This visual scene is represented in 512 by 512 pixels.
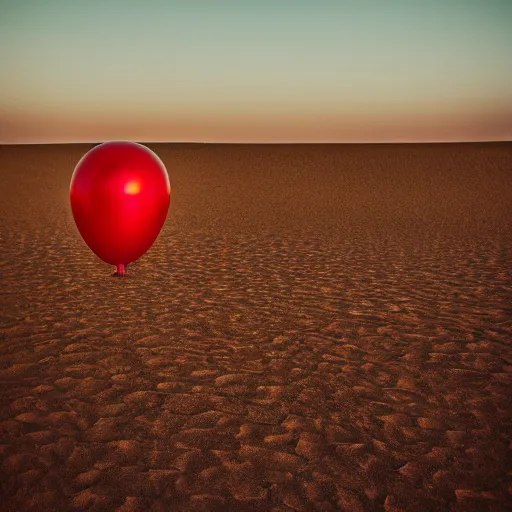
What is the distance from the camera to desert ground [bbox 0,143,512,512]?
286 cm

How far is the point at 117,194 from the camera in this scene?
5.79 m

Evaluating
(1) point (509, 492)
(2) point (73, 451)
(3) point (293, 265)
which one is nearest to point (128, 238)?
(3) point (293, 265)

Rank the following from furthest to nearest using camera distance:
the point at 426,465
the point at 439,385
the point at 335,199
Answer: the point at 335,199 → the point at 439,385 → the point at 426,465

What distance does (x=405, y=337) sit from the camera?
509 cm

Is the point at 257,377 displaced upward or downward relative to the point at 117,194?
downward

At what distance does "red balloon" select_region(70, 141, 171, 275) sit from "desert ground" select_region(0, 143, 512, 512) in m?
0.76

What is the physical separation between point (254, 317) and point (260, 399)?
1.87 metres

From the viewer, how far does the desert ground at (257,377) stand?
9.38 feet

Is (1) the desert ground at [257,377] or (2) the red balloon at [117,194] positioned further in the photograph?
(2) the red balloon at [117,194]

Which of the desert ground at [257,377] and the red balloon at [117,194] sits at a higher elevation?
the red balloon at [117,194]

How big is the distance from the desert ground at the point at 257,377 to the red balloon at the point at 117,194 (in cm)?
76

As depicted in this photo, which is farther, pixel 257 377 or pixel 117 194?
pixel 117 194

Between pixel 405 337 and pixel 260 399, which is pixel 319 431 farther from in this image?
pixel 405 337

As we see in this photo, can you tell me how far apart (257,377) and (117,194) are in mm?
2671
